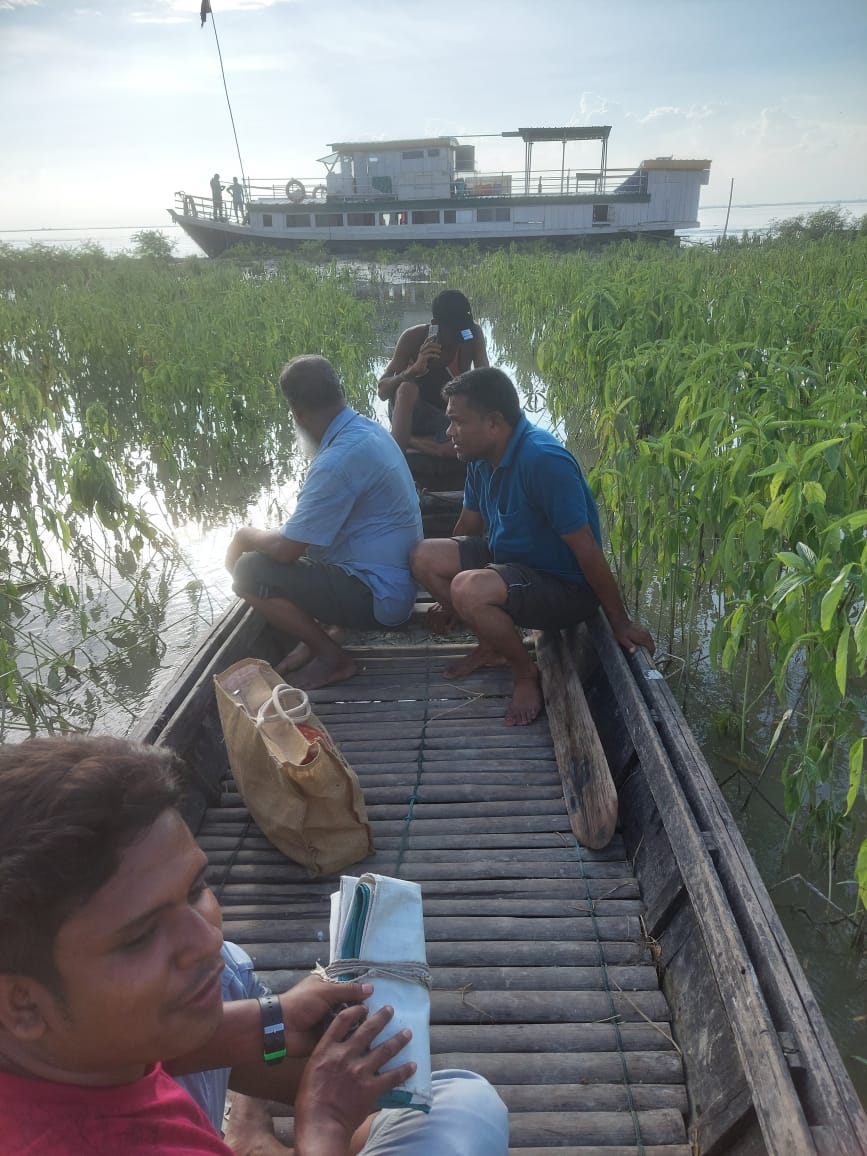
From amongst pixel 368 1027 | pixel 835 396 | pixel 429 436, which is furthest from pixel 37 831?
pixel 429 436

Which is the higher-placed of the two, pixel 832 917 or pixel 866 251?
pixel 866 251

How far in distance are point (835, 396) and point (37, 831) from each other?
10.5 ft

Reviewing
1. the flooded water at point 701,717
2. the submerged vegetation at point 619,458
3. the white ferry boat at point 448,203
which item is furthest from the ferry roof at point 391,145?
the flooded water at point 701,717

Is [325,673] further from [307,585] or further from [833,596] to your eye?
[833,596]

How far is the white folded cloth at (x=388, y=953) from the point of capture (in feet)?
3.84

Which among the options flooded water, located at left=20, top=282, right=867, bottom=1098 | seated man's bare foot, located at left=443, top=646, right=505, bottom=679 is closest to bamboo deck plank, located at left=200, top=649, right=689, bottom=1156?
seated man's bare foot, located at left=443, top=646, right=505, bottom=679

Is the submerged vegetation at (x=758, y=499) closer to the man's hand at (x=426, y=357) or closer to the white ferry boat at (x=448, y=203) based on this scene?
the man's hand at (x=426, y=357)

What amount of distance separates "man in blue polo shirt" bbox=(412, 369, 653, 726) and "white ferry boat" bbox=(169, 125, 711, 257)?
2058 cm

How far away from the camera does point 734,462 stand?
7.99ft

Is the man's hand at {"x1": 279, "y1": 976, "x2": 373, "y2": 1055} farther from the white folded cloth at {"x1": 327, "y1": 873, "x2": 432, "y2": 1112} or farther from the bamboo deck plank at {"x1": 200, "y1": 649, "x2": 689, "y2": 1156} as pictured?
the bamboo deck plank at {"x1": 200, "y1": 649, "x2": 689, "y2": 1156}

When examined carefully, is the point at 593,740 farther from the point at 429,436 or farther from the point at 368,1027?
the point at 429,436

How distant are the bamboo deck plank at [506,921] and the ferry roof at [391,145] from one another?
22300 millimetres

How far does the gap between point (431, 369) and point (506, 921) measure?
11.0 feet

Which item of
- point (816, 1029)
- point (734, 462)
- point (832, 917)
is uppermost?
point (734, 462)
